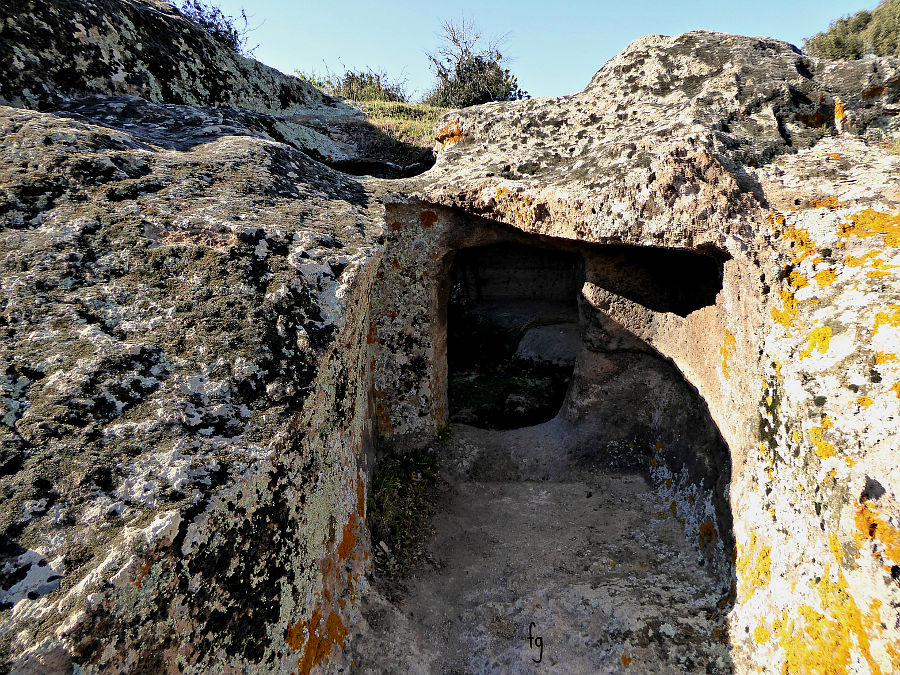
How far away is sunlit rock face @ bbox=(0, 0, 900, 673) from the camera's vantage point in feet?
4.72

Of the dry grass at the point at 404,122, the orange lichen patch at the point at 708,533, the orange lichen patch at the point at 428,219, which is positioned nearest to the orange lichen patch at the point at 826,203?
the orange lichen patch at the point at 708,533

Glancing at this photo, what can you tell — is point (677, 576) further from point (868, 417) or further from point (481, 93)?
point (481, 93)

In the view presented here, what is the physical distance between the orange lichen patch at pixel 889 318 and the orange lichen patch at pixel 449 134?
10.8ft

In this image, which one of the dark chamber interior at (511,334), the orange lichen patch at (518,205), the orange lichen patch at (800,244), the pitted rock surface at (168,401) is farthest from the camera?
the dark chamber interior at (511,334)

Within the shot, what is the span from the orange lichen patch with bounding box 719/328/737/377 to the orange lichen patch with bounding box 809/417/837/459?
78 centimetres

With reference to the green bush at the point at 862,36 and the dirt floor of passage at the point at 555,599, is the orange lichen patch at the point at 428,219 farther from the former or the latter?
the green bush at the point at 862,36

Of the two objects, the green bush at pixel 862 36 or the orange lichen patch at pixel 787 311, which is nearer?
the orange lichen patch at pixel 787 311

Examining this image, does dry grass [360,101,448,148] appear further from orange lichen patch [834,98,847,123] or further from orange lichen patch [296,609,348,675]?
orange lichen patch [296,609,348,675]

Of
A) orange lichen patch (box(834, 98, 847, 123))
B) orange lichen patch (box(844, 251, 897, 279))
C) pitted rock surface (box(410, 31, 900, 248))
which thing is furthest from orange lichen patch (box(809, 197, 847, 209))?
orange lichen patch (box(834, 98, 847, 123))

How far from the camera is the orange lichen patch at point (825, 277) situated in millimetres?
2225

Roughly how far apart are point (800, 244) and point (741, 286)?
34 centimetres

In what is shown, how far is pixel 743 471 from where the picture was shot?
97.6 inches

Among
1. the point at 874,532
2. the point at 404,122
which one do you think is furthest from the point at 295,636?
the point at 404,122

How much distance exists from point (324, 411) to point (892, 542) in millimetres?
2059
